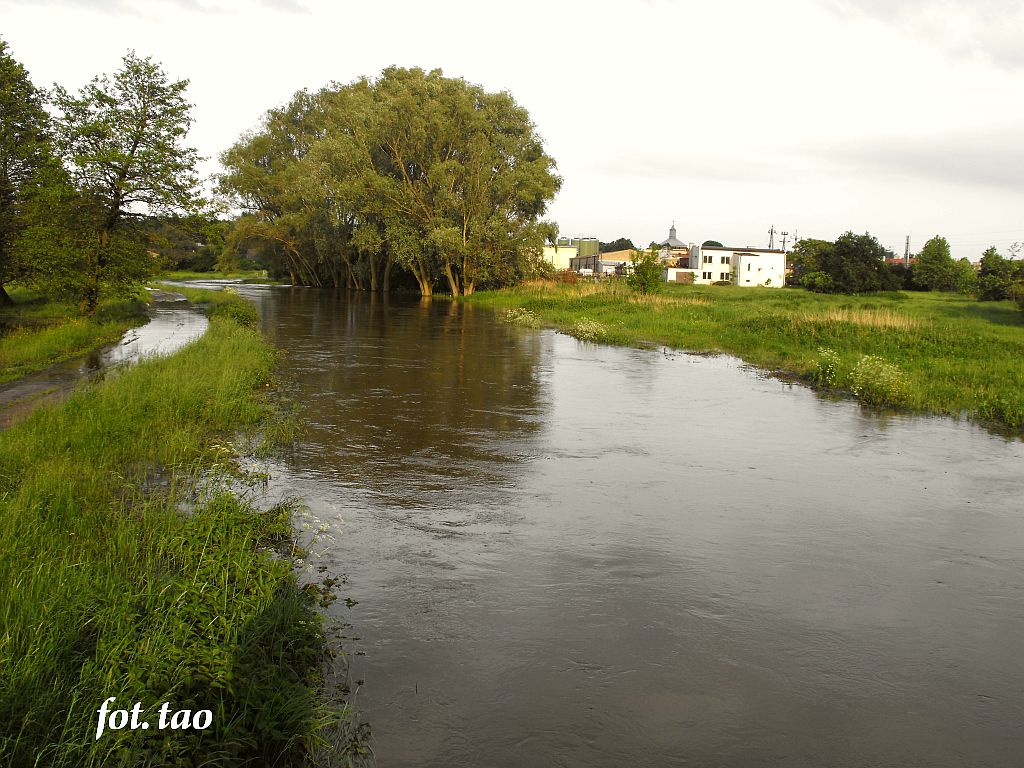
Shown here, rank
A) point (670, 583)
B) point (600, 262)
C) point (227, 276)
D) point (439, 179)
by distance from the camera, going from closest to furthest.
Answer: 1. point (670, 583)
2. point (439, 179)
3. point (227, 276)
4. point (600, 262)

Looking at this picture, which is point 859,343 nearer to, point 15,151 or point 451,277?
point 15,151

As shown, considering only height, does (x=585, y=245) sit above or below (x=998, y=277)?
above

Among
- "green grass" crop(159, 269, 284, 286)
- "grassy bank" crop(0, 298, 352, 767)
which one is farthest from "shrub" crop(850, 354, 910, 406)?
"green grass" crop(159, 269, 284, 286)

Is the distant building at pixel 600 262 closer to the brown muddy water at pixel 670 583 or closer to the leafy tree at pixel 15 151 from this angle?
the leafy tree at pixel 15 151

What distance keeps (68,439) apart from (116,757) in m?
7.02

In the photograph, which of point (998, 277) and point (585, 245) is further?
point (585, 245)

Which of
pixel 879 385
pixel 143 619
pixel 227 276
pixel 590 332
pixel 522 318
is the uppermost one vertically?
pixel 227 276

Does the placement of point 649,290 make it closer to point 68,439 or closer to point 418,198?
point 418,198

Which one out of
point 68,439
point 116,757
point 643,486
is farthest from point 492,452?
point 116,757

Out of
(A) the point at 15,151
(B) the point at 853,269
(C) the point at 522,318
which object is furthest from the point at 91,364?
(B) the point at 853,269

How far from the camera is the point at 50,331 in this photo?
75.9ft

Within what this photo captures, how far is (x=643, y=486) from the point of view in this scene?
1071 centimetres

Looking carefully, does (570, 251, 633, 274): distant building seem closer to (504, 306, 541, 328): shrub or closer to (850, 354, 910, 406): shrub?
(504, 306, 541, 328): shrub

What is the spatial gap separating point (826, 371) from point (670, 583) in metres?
14.5
